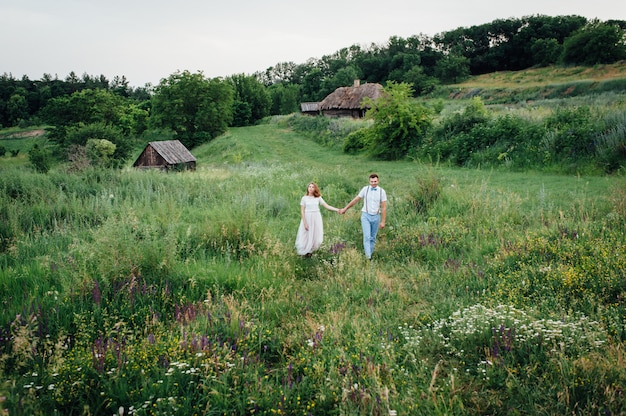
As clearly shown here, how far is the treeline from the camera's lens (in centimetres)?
4925

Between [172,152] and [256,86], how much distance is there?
52.9 meters

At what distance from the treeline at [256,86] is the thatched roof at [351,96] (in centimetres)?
1460

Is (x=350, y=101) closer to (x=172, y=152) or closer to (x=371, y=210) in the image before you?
(x=172, y=152)

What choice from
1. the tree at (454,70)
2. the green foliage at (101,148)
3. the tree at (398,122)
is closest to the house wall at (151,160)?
the green foliage at (101,148)

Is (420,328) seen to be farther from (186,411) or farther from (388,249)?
(388,249)

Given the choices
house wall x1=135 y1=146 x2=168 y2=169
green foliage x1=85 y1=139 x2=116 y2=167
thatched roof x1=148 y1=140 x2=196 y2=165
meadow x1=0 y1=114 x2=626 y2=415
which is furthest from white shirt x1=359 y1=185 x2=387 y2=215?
green foliage x1=85 y1=139 x2=116 y2=167

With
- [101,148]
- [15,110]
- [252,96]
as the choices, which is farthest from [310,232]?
[15,110]

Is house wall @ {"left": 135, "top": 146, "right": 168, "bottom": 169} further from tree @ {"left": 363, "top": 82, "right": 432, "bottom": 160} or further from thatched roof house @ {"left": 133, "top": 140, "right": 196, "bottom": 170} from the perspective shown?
tree @ {"left": 363, "top": 82, "right": 432, "bottom": 160}

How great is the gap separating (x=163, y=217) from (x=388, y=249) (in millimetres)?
5133

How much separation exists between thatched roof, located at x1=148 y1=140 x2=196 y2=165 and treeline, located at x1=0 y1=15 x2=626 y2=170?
5.27 meters

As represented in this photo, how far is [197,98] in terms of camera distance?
50.4 metres

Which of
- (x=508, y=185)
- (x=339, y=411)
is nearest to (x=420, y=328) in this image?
(x=339, y=411)

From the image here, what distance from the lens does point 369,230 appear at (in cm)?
774

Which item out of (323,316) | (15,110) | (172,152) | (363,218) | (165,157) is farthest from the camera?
(15,110)
